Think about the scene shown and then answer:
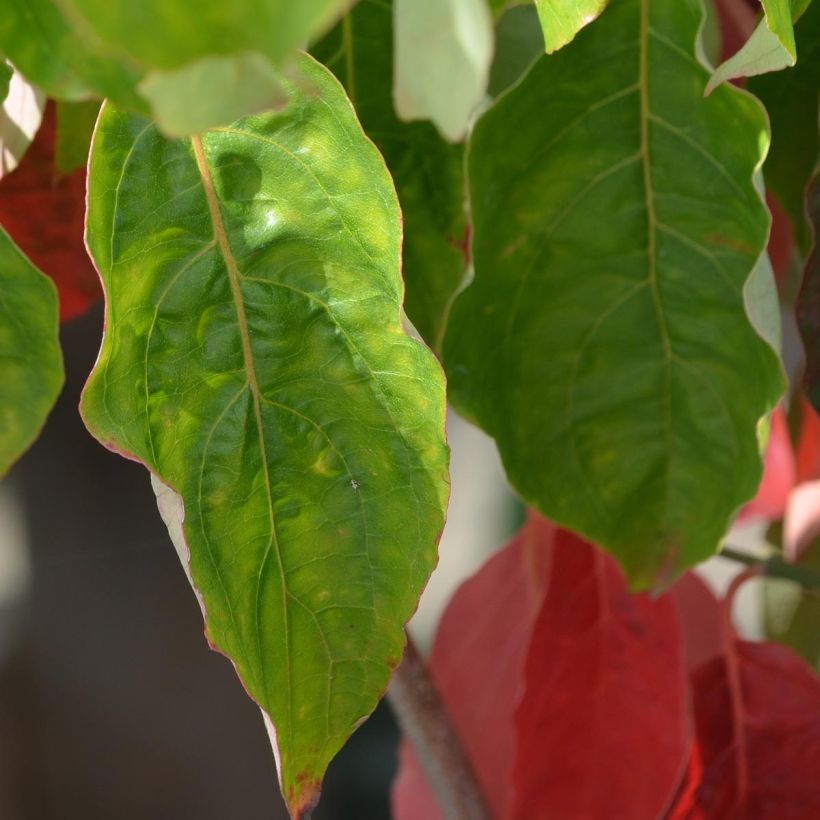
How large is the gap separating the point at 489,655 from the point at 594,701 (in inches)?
4.2

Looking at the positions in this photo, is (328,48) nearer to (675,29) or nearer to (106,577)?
(675,29)

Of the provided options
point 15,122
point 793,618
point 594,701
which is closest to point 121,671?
point 793,618

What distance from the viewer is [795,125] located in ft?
1.22

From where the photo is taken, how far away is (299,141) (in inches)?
9.8

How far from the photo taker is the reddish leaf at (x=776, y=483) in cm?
74

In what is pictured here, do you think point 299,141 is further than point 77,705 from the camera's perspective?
No

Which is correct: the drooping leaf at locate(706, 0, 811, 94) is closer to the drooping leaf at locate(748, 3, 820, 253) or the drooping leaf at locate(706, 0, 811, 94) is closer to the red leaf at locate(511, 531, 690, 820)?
the drooping leaf at locate(748, 3, 820, 253)

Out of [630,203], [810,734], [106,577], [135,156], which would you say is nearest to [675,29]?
[630,203]

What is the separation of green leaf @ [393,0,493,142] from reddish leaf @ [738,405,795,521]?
0.63 metres

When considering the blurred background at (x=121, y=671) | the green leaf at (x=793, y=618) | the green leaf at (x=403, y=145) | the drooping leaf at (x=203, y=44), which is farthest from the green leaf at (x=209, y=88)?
the blurred background at (x=121, y=671)

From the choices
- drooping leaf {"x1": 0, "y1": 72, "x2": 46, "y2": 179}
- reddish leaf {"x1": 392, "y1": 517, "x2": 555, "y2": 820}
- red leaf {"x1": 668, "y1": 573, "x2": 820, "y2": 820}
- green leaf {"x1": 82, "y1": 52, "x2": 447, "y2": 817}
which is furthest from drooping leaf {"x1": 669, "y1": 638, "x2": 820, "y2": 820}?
drooping leaf {"x1": 0, "y1": 72, "x2": 46, "y2": 179}

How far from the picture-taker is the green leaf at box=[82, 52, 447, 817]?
246 millimetres

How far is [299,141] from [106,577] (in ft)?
4.56

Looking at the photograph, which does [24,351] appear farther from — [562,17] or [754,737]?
[754,737]
